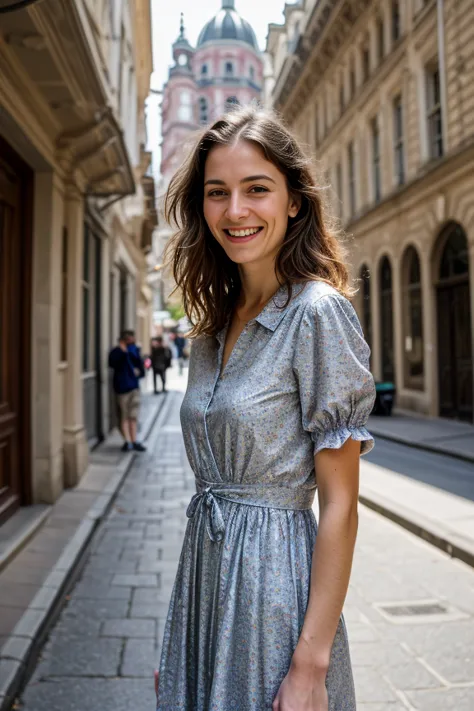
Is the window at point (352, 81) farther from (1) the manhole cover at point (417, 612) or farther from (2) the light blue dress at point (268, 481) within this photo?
(2) the light blue dress at point (268, 481)

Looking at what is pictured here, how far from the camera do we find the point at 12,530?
5.71 metres

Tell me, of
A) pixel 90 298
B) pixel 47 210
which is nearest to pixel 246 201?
pixel 47 210

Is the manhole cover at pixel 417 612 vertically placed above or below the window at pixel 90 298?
below

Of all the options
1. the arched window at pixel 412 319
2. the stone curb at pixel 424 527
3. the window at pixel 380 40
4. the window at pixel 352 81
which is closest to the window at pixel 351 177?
the window at pixel 352 81

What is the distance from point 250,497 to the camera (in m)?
1.41

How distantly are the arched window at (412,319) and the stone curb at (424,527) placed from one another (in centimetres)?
1030

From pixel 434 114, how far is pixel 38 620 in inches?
631

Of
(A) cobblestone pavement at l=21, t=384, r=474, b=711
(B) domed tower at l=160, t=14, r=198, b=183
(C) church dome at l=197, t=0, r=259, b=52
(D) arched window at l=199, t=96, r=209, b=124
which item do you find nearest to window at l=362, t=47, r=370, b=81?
(A) cobblestone pavement at l=21, t=384, r=474, b=711

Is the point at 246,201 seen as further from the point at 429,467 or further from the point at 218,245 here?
the point at 429,467

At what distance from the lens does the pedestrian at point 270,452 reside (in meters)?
1.29

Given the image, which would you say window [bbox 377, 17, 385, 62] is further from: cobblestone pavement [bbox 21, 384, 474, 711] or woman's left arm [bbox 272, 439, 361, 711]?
woman's left arm [bbox 272, 439, 361, 711]

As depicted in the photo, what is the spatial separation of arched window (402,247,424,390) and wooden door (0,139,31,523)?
1248 cm

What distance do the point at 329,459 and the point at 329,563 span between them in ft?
0.66

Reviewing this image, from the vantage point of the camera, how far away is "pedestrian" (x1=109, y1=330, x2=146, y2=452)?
10.6 metres
